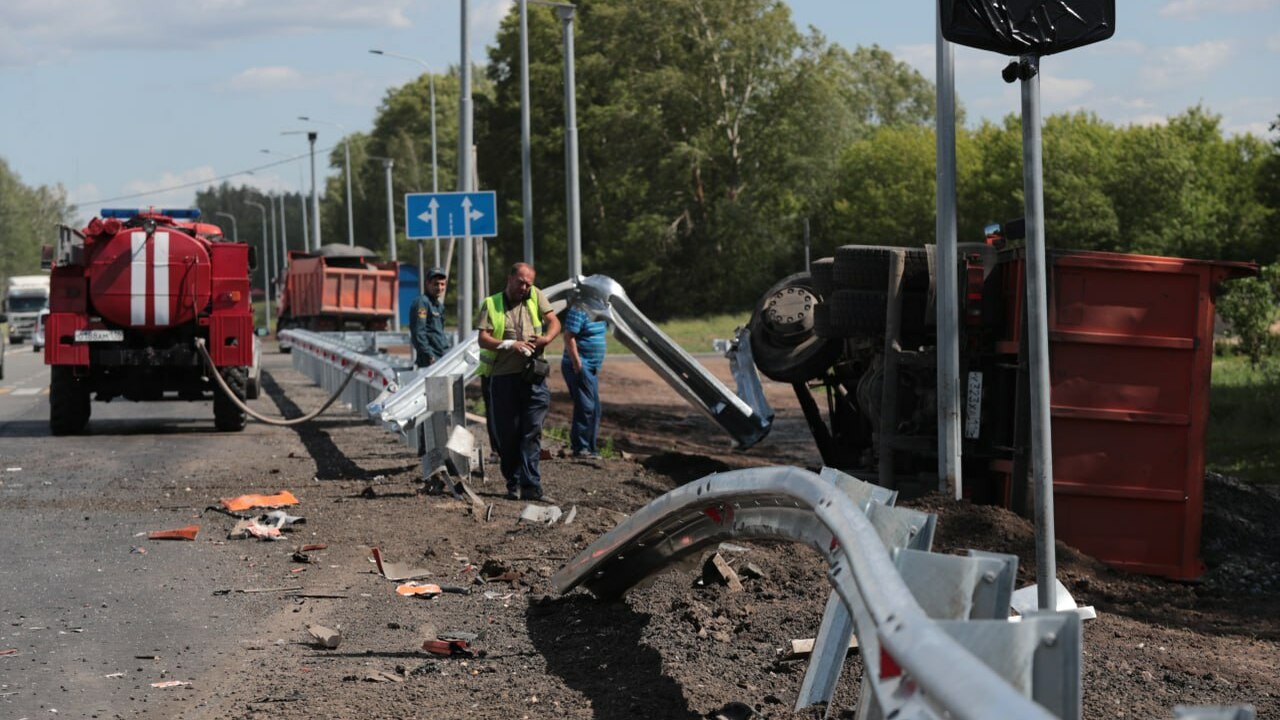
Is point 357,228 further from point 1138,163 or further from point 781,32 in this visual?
point 1138,163

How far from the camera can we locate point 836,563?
465 cm

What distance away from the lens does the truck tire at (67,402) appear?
1861 cm

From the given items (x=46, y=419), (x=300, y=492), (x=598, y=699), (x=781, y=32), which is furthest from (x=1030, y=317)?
(x=781, y=32)

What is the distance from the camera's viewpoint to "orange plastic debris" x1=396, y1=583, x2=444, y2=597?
8453 millimetres

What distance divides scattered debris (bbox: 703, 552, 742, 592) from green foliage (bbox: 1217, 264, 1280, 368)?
23.6 m

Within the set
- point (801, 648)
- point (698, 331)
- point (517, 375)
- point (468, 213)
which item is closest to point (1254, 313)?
point (468, 213)

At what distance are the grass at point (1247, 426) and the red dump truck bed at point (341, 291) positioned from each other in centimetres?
2975

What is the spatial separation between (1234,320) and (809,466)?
1734 cm

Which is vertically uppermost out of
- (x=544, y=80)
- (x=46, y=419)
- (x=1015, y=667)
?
(x=544, y=80)

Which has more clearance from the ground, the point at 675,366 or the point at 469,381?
the point at 469,381

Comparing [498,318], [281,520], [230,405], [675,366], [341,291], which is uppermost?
[498,318]

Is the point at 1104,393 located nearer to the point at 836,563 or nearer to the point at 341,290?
the point at 836,563

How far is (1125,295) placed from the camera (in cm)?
981

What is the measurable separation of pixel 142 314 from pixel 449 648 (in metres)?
12.6
